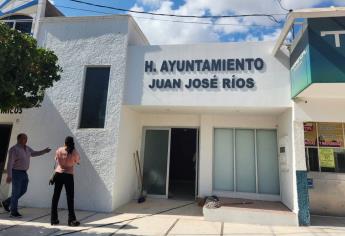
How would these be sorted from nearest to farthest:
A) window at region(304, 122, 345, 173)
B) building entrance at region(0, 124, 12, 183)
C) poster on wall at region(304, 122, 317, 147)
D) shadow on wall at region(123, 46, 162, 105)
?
window at region(304, 122, 345, 173) < poster on wall at region(304, 122, 317, 147) < shadow on wall at region(123, 46, 162, 105) < building entrance at region(0, 124, 12, 183)

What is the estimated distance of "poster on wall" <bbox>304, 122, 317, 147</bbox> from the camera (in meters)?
8.06

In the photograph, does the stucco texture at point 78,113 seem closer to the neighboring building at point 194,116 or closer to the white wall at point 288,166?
the neighboring building at point 194,116

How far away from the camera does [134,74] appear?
8336 millimetres

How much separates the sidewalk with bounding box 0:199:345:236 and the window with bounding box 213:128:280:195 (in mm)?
1656

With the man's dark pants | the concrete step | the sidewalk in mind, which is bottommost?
the sidewalk

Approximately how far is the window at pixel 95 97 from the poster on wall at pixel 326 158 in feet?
21.1

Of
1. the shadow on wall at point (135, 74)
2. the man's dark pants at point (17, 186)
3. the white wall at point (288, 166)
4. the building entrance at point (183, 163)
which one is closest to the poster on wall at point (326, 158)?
the white wall at point (288, 166)

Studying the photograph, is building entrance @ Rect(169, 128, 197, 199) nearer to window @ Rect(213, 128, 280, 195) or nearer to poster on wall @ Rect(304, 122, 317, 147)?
window @ Rect(213, 128, 280, 195)

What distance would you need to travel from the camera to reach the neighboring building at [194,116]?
746 cm

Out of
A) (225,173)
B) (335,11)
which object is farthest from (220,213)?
(335,11)

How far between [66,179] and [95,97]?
296 cm

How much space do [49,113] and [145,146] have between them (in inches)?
132

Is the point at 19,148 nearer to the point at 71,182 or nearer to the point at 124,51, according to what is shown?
the point at 71,182

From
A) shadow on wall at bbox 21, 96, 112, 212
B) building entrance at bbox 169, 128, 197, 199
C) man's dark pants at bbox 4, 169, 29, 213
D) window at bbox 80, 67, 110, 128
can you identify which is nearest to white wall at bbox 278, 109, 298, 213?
building entrance at bbox 169, 128, 197, 199
